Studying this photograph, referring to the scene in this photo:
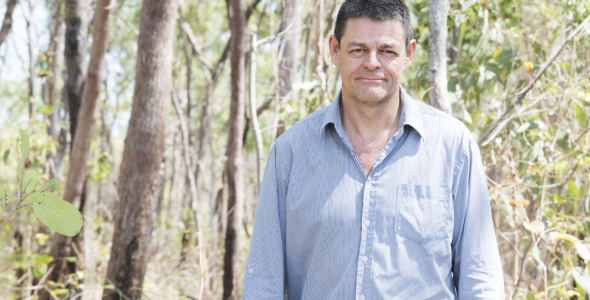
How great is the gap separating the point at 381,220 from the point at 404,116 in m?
0.34

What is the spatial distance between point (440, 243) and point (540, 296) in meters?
1.48

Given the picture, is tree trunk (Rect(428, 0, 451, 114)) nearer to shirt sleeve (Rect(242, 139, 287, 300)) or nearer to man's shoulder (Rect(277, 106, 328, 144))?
man's shoulder (Rect(277, 106, 328, 144))

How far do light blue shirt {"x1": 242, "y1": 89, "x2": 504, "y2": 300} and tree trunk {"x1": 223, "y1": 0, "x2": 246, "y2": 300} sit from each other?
270 centimetres

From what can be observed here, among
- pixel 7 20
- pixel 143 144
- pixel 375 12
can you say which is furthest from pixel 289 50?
pixel 7 20

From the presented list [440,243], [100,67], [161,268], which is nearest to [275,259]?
[440,243]

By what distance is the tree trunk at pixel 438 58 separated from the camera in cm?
242

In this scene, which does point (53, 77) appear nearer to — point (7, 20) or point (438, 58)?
point (7, 20)

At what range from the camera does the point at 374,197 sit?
1545mm

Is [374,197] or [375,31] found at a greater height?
[375,31]

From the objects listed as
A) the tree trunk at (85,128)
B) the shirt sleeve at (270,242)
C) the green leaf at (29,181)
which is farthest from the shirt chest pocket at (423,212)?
the tree trunk at (85,128)

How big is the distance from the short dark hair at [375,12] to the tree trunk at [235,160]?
2.79 m

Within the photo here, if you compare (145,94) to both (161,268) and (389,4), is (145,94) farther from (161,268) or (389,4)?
(161,268)

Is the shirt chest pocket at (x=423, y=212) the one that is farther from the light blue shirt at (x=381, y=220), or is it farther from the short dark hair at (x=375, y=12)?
the short dark hair at (x=375, y=12)

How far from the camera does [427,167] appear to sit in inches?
62.1
